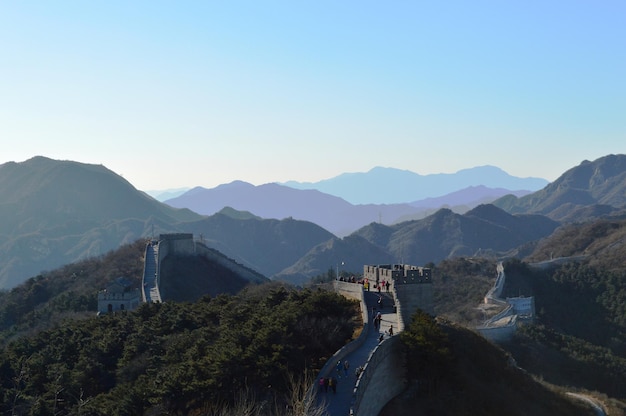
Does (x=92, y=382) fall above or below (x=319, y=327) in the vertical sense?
below

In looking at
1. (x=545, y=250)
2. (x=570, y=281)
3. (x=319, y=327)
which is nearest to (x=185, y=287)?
(x=319, y=327)

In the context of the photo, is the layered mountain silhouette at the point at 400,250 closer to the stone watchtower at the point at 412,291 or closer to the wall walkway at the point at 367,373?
the stone watchtower at the point at 412,291

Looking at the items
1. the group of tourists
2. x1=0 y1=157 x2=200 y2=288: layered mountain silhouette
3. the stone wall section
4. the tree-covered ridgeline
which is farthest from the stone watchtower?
x1=0 y1=157 x2=200 y2=288: layered mountain silhouette

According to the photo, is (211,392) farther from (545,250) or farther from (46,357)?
(545,250)

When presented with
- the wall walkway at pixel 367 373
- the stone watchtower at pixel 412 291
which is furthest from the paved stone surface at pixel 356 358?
the stone watchtower at pixel 412 291

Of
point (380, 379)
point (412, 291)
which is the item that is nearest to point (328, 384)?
point (380, 379)

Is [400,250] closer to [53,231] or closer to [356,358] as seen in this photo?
[53,231]
